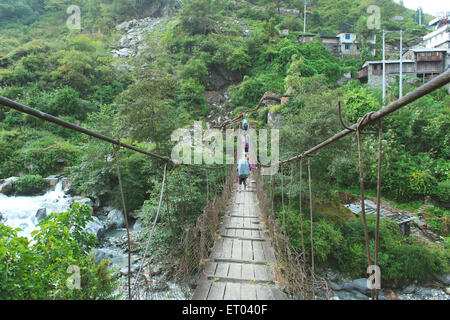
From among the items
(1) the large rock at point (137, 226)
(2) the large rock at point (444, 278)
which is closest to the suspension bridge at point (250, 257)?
(1) the large rock at point (137, 226)

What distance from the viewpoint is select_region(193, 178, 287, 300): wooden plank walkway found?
140 cm

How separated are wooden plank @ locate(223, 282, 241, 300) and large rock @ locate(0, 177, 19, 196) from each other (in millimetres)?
8145

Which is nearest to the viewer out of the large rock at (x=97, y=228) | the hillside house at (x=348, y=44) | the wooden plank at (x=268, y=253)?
the wooden plank at (x=268, y=253)

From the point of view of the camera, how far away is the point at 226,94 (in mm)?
15383

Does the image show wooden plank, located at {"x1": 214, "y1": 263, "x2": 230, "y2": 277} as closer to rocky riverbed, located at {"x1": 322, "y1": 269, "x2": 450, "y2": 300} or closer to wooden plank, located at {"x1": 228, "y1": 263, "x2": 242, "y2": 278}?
wooden plank, located at {"x1": 228, "y1": 263, "x2": 242, "y2": 278}

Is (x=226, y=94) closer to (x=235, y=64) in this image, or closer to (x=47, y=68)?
(x=235, y=64)

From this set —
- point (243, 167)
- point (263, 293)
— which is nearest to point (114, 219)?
point (243, 167)

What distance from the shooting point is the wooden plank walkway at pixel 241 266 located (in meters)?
1.40

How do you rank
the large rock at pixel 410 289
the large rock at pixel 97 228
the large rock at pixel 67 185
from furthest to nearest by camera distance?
the large rock at pixel 67 185
the large rock at pixel 97 228
the large rock at pixel 410 289

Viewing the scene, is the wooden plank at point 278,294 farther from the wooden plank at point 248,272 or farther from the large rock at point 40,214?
the large rock at point 40,214

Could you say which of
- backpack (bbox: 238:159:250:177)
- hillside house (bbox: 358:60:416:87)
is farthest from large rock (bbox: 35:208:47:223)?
hillside house (bbox: 358:60:416:87)

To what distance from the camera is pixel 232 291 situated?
143cm

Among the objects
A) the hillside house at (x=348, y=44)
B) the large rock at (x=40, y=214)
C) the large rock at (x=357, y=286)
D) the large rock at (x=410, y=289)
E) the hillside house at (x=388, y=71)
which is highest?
the hillside house at (x=348, y=44)

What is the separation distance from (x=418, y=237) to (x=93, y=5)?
108 feet
